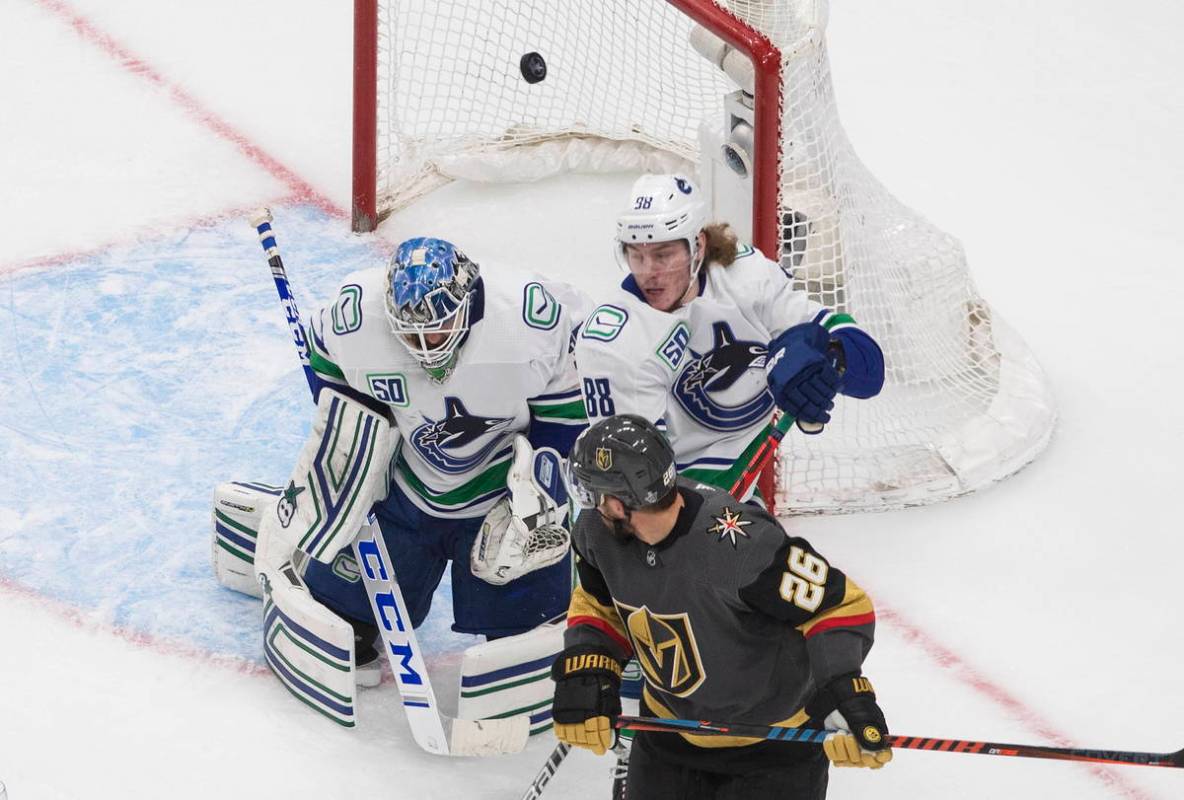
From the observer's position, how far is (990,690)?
A: 13.8 feet

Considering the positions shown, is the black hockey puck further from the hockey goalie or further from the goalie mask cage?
the hockey goalie

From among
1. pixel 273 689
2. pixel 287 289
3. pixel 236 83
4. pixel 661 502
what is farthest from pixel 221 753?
pixel 236 83

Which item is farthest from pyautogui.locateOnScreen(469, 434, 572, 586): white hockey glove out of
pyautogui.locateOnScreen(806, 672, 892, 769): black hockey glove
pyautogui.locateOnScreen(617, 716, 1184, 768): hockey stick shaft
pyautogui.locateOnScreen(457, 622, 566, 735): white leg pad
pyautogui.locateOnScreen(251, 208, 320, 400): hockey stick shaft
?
pyautogui.locateOnScreen(806, 672, 892, 769): black hockey glove

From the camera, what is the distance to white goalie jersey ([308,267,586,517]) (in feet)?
12.4

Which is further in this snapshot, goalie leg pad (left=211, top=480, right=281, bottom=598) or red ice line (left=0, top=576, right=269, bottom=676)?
goalie leg pad (left=211, top=480, right=281, bottom=598)

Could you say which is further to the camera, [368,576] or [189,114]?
[189,114]

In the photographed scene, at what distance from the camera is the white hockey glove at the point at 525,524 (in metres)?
3.81

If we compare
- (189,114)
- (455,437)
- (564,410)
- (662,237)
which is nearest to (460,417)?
(455,437)

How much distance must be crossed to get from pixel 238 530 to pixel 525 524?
33.0 inches

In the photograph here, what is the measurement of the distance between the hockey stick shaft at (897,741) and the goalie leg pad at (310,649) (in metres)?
0.88

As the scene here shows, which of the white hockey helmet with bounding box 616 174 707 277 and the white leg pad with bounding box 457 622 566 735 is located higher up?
the white hockey helmet with bounding box 616 174 707 277

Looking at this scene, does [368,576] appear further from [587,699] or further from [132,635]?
[587,699]

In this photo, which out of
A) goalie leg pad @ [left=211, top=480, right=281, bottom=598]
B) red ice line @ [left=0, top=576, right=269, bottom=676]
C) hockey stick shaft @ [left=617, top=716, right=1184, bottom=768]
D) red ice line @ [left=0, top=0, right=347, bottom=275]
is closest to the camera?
hockey stick shaft @ [left=617, top=716, right=1184, bottom=768]

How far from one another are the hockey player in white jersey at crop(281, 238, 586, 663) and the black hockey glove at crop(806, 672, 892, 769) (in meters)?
0.98
